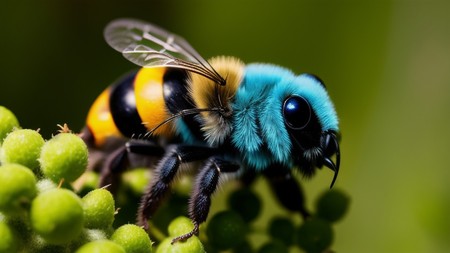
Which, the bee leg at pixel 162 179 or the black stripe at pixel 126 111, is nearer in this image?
the bee leg at pixel 162 179

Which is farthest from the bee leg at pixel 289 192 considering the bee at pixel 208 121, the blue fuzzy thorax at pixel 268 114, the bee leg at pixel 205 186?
the bee leg at pixel 205 186

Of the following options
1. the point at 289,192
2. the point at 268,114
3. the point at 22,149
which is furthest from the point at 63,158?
the point at 289,192

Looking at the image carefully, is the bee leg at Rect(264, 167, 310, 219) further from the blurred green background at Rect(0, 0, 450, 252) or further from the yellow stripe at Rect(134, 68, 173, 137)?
the blurred green background at Rect(0, 0, 450, 252)

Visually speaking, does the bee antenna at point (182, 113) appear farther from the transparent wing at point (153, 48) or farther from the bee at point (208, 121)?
the transparent wing at point (153, 48)

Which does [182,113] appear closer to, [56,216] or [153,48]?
[153,48]

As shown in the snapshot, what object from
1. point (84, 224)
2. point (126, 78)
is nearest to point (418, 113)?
point (126, 78)

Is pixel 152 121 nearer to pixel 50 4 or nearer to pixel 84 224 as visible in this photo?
pixel 84 224
